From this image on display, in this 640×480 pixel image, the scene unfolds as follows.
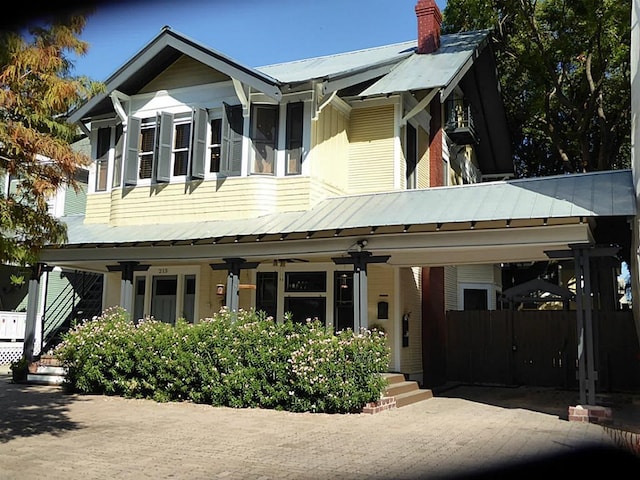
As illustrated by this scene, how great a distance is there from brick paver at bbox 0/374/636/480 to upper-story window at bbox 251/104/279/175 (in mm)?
→ 5877

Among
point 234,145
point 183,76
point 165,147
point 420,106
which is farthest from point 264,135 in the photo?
point 420,106

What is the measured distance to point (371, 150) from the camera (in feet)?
52.2

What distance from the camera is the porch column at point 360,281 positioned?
41.1 feet

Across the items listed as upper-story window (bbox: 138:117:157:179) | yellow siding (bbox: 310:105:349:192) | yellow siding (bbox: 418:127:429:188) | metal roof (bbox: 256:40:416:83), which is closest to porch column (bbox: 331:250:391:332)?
yellow siding (bbox: 310:105:349:192)

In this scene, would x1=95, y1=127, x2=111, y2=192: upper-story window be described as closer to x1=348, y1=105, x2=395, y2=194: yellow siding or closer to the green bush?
the green bush

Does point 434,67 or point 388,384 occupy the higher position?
point 434,67

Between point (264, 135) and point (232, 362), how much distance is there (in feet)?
18.6

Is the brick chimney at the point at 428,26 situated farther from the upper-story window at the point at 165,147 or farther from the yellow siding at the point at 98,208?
the yellow siding at the point at 98,208

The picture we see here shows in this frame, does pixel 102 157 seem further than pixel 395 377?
Yes

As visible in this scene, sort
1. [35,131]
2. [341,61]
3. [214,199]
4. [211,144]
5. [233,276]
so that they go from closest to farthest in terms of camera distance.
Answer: [35,131]
[233,276]
[214,199]
[211,144]
[341,61]

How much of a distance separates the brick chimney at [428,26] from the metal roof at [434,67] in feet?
0.81

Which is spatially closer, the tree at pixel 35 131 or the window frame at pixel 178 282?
the tree at pixel 35 131

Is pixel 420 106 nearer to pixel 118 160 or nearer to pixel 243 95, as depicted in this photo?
pixel 243 95

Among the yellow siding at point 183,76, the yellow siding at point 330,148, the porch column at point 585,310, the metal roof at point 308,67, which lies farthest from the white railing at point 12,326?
the porch column at point 585,310
